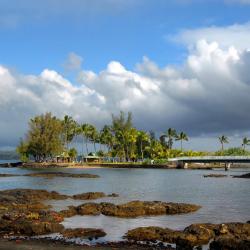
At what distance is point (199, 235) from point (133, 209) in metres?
14.7

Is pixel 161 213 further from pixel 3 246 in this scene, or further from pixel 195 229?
pixel 3 246

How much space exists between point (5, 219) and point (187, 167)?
535ft

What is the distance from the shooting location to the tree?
18975cm

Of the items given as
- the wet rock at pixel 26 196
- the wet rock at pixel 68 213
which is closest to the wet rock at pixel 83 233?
the wet rock at pixel 68 213

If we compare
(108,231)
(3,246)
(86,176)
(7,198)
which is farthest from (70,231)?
(86,176)

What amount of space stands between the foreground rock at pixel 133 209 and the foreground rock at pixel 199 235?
11.7 metres

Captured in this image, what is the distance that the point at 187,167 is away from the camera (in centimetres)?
19412

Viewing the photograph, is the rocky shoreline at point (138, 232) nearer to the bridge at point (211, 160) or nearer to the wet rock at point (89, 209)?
the wet rock at point (89, 209)

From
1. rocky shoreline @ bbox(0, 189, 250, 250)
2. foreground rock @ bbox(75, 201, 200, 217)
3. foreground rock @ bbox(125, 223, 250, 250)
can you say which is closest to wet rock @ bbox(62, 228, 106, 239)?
rocky shoreline @ bbox(0, 189, 250, 250)

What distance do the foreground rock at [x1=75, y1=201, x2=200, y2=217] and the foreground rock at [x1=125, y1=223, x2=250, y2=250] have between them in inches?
459

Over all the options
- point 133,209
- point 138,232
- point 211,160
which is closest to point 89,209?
point 133,209

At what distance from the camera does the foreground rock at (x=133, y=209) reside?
1684 inches

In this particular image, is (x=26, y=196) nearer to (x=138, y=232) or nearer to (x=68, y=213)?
(x=68, y=213)

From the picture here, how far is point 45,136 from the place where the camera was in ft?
620
